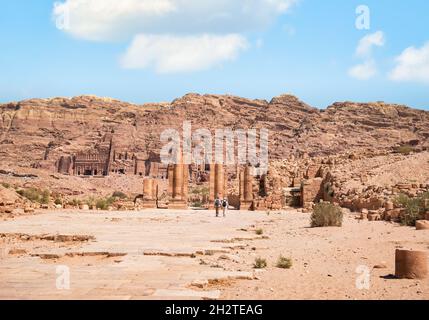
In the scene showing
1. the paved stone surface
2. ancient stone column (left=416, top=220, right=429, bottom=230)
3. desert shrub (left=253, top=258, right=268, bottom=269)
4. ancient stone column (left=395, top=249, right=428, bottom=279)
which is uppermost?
ancient stone column (left=416, top=220, right=429, bottom=230)

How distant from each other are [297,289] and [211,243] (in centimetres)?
623

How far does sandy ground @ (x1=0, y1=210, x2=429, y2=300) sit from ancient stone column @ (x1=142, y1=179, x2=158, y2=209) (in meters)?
25.0

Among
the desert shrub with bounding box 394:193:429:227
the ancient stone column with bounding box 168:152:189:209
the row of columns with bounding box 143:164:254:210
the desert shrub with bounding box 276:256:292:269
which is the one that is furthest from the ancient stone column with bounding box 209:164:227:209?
the desert shrub with bounding box 276:256:292:269

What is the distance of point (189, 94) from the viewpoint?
410 ft

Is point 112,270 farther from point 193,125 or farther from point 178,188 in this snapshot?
point 193,125

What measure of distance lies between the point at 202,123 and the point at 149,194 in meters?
71.6

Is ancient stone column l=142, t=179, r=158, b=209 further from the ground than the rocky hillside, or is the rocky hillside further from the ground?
the rocky hillside

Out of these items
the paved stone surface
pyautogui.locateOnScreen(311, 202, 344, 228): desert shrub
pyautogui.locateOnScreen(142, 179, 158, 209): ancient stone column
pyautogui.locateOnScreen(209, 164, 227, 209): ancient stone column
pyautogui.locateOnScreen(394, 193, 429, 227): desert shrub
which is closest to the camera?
the paved stone surface

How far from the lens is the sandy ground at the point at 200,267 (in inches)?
274

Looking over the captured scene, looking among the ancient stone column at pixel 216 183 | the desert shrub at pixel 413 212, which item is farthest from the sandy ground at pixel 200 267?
the ancient stone column at pixel 216 183

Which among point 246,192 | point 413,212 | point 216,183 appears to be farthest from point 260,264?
point 216,183

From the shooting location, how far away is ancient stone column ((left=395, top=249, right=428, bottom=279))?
26.0ft

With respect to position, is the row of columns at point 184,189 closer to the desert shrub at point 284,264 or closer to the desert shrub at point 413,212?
the desert shrub at point 413,212

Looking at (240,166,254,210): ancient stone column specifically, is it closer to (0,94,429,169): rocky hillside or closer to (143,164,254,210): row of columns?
(143,164,254,210): row of columns
